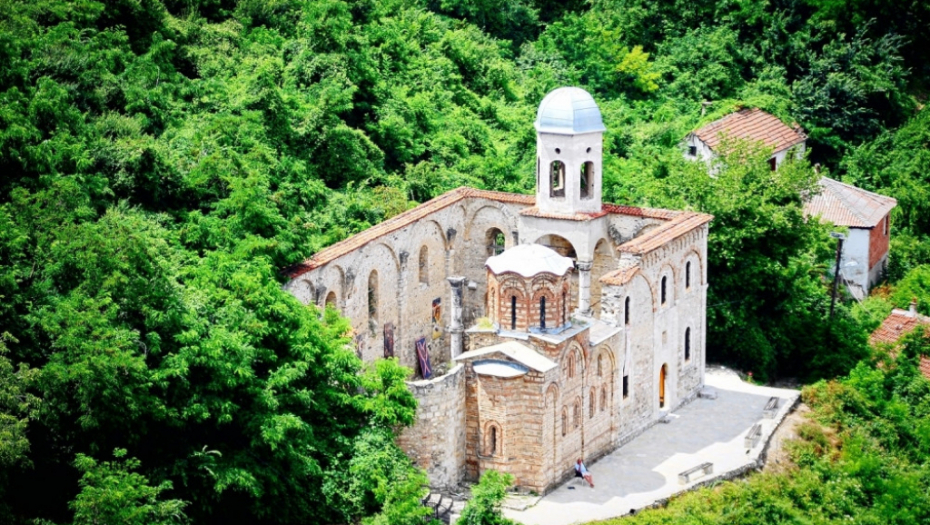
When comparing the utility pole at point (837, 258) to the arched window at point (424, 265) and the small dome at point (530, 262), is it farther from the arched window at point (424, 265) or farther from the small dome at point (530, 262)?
the small dome at point (530, 262)

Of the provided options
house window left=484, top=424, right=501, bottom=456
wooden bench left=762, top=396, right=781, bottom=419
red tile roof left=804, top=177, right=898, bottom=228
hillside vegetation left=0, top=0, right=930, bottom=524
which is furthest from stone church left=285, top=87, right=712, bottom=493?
red tile roof left=804, top=177, right=898, bottom=228

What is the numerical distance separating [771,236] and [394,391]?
1654 centimetres

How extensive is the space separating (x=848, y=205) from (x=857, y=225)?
112cm

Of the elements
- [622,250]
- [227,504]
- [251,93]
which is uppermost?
[251,93]

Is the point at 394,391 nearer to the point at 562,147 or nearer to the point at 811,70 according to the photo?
the point at 562,147

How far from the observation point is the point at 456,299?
44344 millimetres

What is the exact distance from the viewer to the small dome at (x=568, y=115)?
45031 mm

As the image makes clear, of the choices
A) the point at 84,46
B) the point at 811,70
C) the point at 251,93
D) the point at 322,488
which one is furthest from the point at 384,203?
the point at 811,70

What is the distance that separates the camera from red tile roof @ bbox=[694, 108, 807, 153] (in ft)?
192

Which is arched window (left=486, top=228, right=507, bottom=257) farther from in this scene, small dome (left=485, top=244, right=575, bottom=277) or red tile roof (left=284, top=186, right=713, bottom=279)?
small dome (left=485, top=244, right=575, bottom=277)

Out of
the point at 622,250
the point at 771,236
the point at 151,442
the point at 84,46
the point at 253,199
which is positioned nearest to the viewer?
the point at 151,442

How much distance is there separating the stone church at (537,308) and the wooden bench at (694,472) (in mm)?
2474

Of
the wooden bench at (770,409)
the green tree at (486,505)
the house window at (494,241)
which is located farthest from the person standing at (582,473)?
the house window at (494,241)

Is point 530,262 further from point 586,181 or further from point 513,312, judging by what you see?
point 586,181
